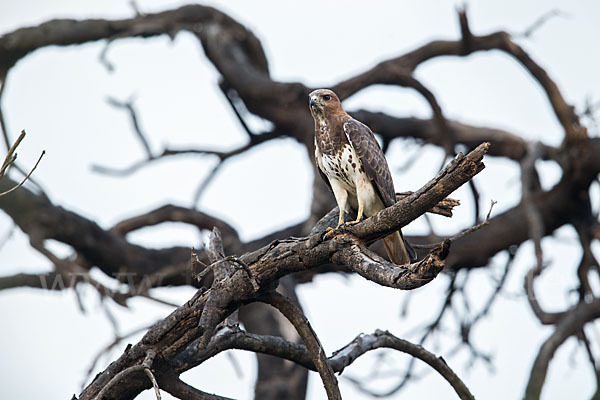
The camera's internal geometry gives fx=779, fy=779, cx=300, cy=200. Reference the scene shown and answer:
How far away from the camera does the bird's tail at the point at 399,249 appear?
15.5ft

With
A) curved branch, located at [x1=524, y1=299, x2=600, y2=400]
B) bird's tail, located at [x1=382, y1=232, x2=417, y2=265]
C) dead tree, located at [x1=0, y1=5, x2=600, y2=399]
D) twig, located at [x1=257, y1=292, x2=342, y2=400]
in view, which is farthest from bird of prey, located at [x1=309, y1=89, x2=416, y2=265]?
curved branch, located at [x1=524, y1=299, x2=600, y2=400]

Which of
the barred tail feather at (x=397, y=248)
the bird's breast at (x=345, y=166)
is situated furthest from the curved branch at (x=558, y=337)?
the bird's breast at (x=345, y=166)

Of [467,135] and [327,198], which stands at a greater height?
[467,135]

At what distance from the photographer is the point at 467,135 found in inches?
354

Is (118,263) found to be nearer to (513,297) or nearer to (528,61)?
(513,297)

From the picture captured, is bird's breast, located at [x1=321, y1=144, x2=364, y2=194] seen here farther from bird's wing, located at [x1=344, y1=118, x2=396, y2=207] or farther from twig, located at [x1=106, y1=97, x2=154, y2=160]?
twig, located at [x1=106, y1=97, x2=154, y2=160]

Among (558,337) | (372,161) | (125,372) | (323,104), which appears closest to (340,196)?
(372,161)

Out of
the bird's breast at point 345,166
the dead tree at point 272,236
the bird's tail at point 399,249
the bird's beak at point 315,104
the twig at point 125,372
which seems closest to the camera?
the twig at point 125,372

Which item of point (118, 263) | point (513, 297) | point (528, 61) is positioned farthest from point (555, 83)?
point (118, 263)

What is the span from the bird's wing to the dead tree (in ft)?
1.21

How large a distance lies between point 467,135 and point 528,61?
1.06 m

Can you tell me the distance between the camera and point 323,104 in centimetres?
511

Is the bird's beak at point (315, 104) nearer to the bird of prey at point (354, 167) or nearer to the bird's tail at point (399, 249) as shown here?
the bird of prey at point (354, 167)

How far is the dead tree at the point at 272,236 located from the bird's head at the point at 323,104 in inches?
31.8
